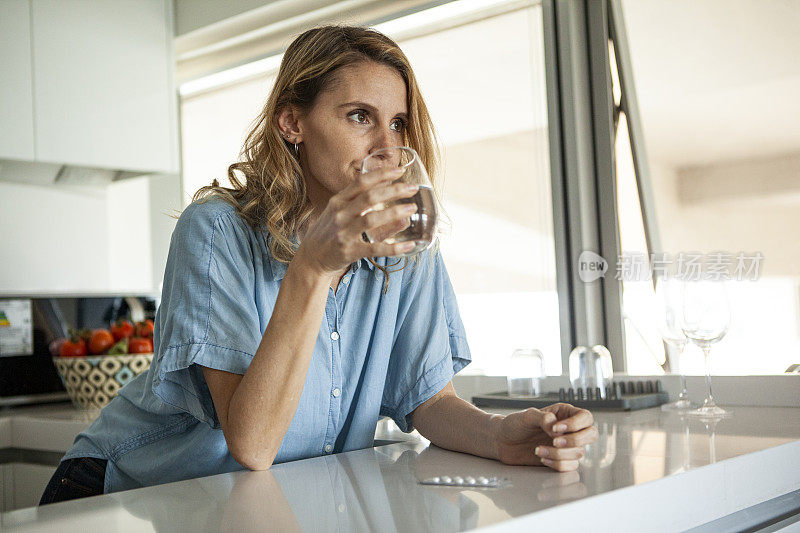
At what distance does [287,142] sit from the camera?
1350 millimetres

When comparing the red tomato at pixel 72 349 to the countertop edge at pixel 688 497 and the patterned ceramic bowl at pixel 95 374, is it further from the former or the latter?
→ the countertop edge at pixel 688 497

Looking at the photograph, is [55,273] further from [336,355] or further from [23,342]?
[336,355]

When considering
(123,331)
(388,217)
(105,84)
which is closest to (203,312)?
(388,217)

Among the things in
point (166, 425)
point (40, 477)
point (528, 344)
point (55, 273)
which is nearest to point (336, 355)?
point (166, 425)

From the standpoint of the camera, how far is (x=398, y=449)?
4.01 feet

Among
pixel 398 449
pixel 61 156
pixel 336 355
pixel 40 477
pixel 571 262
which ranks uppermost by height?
pixel 61 156

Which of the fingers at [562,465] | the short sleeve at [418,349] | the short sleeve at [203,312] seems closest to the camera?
the fingers at [562,465]

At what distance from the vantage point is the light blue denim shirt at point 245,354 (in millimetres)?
1100

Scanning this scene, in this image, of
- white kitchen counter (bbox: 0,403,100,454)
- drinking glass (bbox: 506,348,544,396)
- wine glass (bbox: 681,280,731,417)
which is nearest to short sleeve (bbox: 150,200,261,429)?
wine glass (bbox: 681,280,731,417)

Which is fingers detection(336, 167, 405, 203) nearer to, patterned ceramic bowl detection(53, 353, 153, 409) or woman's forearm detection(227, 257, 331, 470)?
woman's forearm detection(227, 257, 331, 470)

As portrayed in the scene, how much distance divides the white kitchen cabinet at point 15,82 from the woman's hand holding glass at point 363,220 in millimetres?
2031

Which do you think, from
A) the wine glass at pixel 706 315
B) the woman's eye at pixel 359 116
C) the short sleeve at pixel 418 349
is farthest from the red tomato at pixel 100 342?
the wine glass at pixel 706 315

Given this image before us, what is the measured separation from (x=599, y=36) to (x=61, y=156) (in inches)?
69.8

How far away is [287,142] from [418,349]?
16.1 inches
